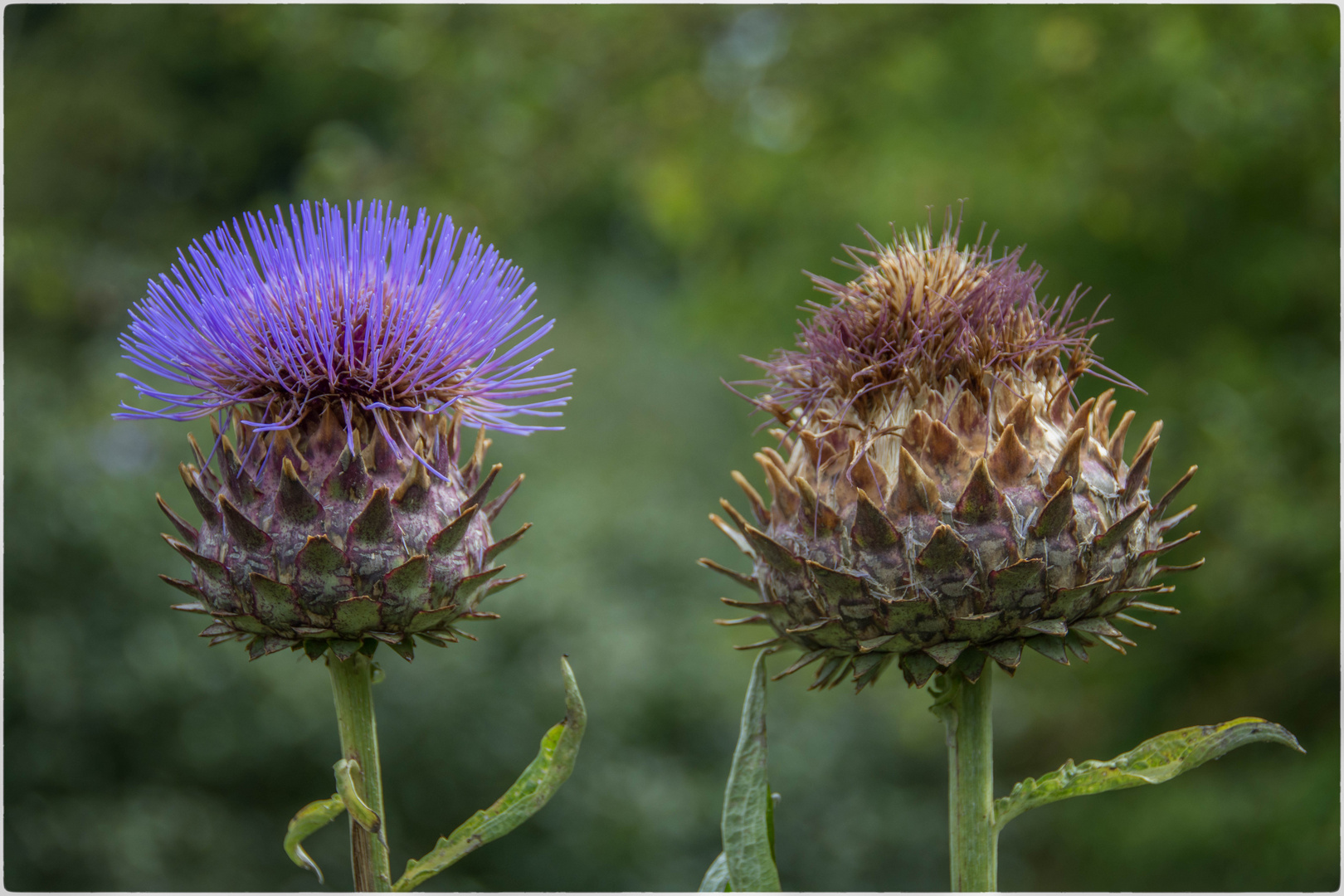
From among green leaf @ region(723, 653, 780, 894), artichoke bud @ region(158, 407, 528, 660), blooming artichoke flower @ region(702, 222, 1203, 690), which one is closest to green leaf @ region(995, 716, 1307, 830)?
blooming artichoke flower @ region(702, 222, 1203, 690)

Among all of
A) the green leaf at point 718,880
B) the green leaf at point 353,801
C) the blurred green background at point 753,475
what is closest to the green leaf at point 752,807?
the green leaf at point 718,880

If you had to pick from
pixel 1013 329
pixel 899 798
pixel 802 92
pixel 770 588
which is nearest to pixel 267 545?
pixel 770 588

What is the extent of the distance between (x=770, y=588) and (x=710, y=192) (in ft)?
11.3

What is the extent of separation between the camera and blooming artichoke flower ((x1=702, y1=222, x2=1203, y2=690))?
4.87 ft

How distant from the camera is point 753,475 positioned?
5.34 m

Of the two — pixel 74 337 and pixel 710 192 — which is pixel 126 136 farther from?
pixel 710 192

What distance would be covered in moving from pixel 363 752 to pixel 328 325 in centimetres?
61

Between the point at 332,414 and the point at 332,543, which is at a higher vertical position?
the point at 332,414

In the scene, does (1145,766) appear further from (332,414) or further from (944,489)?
(332,414)

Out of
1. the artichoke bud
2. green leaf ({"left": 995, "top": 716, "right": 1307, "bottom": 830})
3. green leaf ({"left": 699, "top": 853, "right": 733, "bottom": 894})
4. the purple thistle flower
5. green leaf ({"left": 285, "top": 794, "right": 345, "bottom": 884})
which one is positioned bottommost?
→ green leaf ({"left": 699, "top": 853, "right": 733, "bottom": 894})

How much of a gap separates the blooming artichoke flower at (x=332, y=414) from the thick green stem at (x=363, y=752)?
6 cm

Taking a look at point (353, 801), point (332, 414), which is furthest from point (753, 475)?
point (353, 801)

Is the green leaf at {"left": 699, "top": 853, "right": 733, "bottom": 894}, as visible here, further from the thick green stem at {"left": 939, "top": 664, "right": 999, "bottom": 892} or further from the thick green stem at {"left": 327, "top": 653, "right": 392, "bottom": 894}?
the thick green stem at {"left": 327, "top": 653, "right": 392, "bottom": 894}

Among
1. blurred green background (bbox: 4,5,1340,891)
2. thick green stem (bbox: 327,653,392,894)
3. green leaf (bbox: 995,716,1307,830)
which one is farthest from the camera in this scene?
blurred green background (bbox: 4,5,1340,891)
